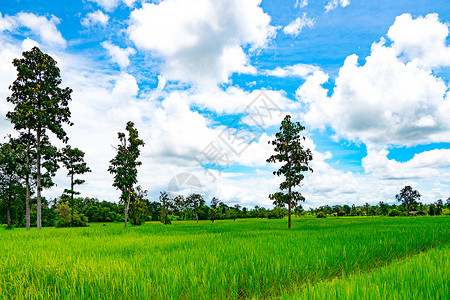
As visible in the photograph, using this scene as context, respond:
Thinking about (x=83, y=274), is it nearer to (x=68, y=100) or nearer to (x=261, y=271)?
(x=261, y=271)

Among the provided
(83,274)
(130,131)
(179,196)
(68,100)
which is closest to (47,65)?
(68,100)

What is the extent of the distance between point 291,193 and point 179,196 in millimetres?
74651

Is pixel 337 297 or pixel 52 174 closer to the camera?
pixel 337 297

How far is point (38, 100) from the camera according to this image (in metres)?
26.9

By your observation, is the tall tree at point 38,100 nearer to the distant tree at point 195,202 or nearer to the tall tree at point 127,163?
the tall tree at point 127,163

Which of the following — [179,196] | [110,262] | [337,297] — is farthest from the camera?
[179,196]

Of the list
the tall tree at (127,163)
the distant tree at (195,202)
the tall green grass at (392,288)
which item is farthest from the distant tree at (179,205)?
the tall green grass at (392,288)

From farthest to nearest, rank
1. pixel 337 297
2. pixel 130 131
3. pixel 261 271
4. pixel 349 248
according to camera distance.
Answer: pixel 130 131 < pixel 349 248 < pixel 261 271 < pixel 337 297

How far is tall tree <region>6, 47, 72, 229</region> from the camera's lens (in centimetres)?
2589

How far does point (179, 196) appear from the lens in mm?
94188

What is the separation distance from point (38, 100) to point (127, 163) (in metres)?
12.1

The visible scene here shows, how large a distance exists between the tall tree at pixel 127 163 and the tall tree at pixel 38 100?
707 centimetres

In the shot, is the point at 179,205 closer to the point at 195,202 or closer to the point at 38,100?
the point at 195,202

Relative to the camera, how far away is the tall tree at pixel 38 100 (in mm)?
25891
